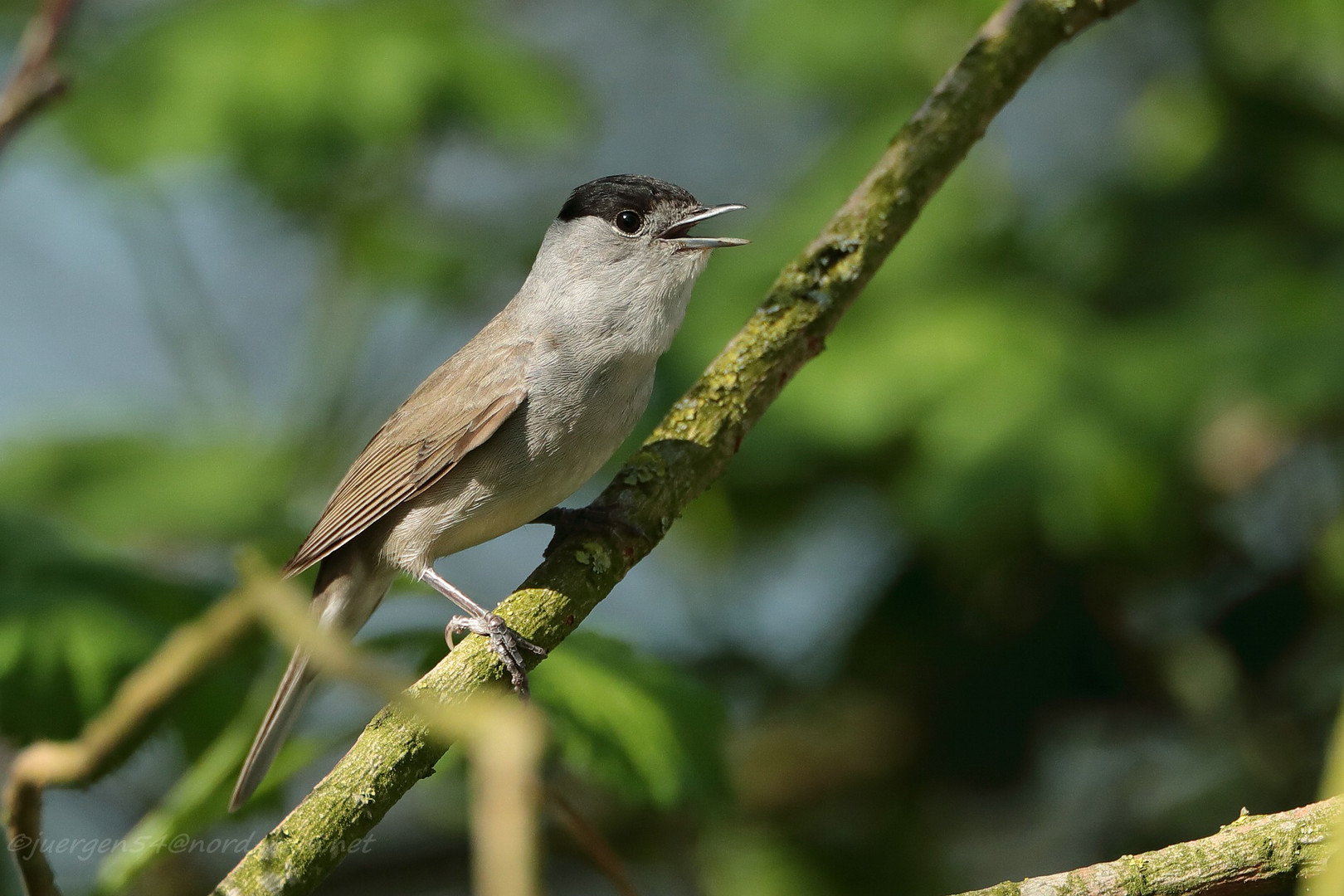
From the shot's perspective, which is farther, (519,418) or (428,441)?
(428,441)

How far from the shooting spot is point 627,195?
4.00m

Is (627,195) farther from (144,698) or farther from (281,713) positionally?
(144,698)

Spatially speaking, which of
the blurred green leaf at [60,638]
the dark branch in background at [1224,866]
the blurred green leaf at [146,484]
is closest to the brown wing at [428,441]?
the blurred green leaf at [60,638]

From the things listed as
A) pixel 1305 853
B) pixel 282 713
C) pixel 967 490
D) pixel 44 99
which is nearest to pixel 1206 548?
pixel 967 490

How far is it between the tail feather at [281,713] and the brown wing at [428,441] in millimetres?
278

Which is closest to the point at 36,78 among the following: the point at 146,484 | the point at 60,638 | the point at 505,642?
the point at 60,638

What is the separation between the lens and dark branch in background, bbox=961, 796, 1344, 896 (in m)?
1.94

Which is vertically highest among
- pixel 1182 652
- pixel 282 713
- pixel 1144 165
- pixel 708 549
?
pixel 1144 165

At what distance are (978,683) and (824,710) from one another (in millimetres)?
627

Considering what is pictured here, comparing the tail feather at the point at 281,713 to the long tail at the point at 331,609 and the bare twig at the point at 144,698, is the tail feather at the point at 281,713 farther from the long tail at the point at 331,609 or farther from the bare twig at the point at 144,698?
the bare twig at the point at 144,698

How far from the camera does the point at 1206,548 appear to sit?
15.4 ft

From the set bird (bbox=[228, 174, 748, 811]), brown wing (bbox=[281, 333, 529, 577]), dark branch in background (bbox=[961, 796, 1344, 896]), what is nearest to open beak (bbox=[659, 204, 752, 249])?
bird (bbox=[228, 174, 748, 811])

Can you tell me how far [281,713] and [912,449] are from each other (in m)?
2.29

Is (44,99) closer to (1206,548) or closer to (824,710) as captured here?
(824,710)
